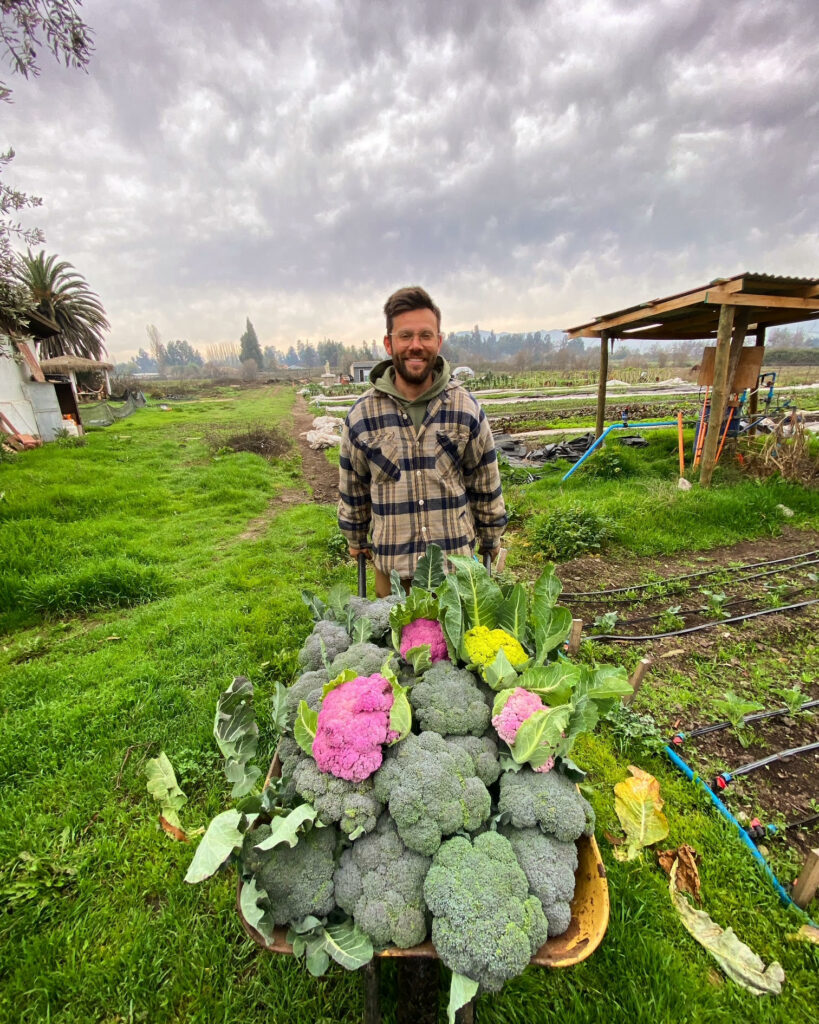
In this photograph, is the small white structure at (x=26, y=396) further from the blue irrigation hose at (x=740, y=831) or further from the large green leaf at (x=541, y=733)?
the blue irrigation hose at (x=740, y=831)

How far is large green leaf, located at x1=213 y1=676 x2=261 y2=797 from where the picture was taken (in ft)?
4.34

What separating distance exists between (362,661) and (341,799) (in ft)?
1.42

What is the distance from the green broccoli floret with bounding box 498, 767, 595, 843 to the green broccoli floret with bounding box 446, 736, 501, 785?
0.04 meters

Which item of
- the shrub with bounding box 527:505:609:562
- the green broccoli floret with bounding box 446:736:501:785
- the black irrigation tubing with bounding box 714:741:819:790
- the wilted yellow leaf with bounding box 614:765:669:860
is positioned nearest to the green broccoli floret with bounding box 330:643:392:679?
the green broccoli floret with bounding box 446:736:501:785

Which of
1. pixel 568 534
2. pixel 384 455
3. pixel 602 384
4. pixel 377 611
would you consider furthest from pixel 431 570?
pixel 602 384

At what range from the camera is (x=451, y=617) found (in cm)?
156

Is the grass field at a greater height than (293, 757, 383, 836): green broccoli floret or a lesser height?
lesser

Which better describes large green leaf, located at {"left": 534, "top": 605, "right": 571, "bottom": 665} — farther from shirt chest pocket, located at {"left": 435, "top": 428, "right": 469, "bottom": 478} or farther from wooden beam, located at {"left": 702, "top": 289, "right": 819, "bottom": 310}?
wooden beam, located at {"left": 702, "top": 289, "right": 819, "bottom": 310}

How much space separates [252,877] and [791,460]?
9.13 meters

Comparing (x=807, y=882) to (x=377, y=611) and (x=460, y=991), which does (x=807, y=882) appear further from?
(x=377, y=611)

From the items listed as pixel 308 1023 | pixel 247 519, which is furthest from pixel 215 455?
pixel 308 1023

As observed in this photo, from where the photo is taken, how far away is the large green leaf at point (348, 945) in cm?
100

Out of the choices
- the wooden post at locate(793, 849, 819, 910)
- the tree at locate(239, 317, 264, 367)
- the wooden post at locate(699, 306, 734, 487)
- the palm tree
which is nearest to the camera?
the wooden post at locate(793, 849, 819, 910)

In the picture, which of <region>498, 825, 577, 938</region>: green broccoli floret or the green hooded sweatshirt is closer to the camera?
<region>498, 825, 577, 938</region>: green broccoli floret
